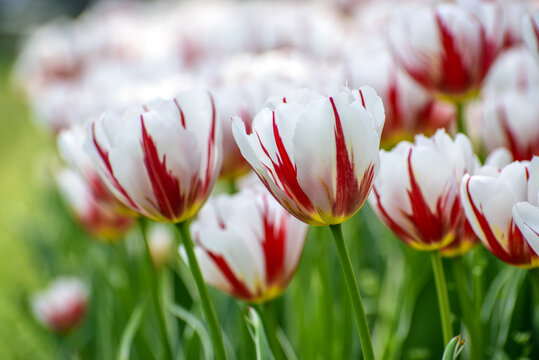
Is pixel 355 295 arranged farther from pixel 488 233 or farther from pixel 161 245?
pixel 161 245

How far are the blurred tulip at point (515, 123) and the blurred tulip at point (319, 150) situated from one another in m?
0.25

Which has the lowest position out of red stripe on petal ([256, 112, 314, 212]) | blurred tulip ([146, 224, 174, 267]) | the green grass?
the green grass

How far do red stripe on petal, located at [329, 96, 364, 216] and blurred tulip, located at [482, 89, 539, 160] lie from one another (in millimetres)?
261

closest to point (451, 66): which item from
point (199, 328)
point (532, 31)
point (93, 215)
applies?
point (532, 31)

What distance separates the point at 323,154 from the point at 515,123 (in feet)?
0.93

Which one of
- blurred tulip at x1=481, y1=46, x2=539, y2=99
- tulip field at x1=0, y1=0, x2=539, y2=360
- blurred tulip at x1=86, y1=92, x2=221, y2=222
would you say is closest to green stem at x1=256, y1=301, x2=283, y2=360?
tulip field at x1=0, y1=0, x2=539, y2=360

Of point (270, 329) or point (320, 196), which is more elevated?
point (320, 196)

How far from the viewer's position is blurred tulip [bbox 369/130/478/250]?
0.42 m

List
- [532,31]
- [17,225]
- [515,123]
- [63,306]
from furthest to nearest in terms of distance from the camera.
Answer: [17,225]
[63,306]
[515,123]
[532,31]

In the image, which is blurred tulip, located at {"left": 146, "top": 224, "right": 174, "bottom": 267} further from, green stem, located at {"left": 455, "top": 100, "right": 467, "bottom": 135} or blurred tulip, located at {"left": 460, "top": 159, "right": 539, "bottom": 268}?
blurred tulip, located at {"left": 460, "top": 159, "right": 539, "bottom": 268}

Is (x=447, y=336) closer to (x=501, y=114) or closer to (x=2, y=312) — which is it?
(x=501, y=114)

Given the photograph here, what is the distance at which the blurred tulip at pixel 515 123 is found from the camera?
0.56 meters

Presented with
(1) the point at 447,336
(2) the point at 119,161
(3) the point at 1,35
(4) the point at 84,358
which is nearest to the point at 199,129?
(2) the point at 119,161

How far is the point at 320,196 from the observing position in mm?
370
